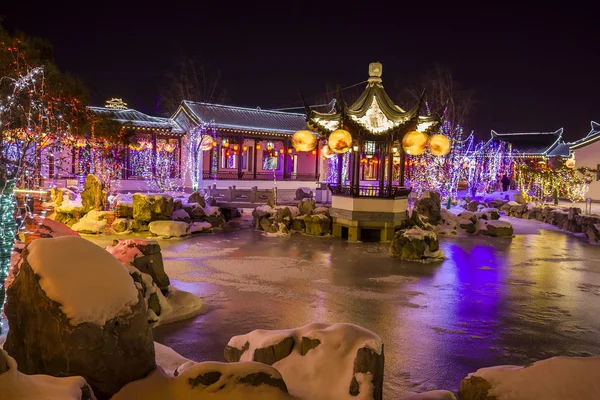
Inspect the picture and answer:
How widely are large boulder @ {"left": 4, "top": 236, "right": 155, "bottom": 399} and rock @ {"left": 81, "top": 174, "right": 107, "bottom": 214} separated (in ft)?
41.8

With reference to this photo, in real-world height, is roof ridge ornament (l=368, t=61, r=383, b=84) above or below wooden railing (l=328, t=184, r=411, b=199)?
above

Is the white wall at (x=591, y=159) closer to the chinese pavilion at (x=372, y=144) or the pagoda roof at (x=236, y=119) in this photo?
the pagoda roof at (x=236, y=119)

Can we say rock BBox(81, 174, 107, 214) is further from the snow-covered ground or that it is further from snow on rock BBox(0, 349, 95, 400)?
snow on rock BBox(0, 349, 95, 400)

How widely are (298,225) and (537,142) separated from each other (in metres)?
34.7

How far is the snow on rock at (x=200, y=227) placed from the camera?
1519cm

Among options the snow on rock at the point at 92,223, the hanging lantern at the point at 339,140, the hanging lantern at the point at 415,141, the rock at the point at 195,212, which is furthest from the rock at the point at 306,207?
the snow on rock at the point at 92,223

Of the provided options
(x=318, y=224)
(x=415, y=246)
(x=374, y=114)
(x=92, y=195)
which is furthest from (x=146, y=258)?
(x=374, y=114)

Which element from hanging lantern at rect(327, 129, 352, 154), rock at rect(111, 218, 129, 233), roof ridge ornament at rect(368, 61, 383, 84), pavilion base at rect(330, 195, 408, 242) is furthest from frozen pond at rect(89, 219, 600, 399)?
roof ridge ornament at rect(368, 61, 383, 84)

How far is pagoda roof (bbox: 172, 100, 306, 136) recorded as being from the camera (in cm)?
2709

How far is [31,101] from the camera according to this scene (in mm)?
11891

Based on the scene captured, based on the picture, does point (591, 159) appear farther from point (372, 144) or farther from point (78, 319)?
point (78, 319)

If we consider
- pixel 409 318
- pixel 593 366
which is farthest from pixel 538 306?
pixel 593 366

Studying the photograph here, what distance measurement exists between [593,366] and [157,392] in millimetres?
2723

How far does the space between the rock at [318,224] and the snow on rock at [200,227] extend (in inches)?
116
